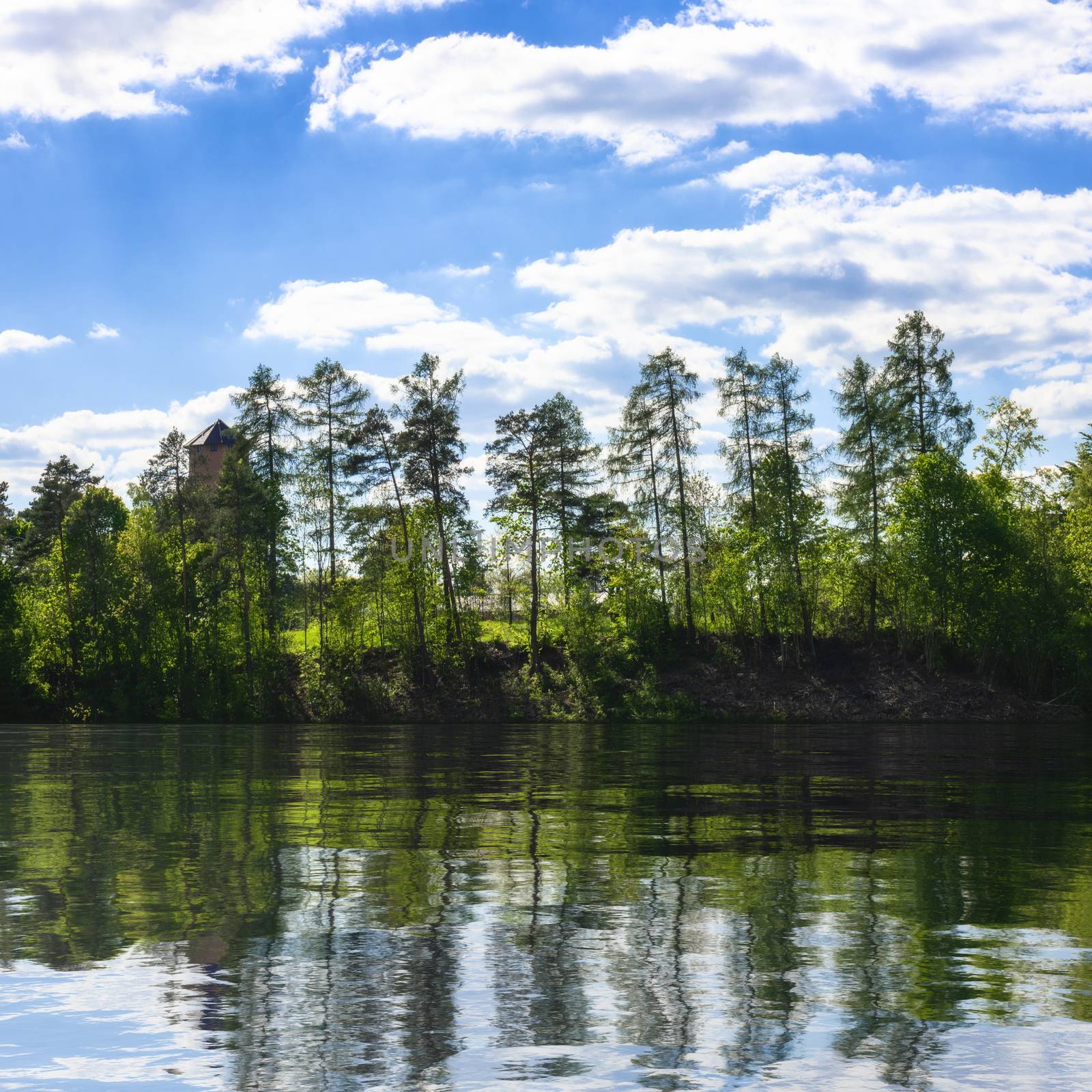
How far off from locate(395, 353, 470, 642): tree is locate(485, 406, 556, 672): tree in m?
2.17

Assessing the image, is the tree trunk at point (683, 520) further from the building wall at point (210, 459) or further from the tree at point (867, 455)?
the building wall at point (210, 459)

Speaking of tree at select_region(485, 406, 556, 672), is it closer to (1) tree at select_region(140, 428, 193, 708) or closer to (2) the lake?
(1) tree at select_region(140, 428, 193, 708)

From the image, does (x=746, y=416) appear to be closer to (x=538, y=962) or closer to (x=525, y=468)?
(x=525, y=468)

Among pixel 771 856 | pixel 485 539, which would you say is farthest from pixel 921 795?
pixel 485 539

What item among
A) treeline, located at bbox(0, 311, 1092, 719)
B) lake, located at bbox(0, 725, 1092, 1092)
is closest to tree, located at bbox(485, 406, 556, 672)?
treeline, located at bbox(0, 311, 1092, 719)

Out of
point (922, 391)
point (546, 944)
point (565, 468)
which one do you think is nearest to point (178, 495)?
point (565, 468)

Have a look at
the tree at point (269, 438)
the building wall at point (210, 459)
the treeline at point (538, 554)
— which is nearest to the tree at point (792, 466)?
the treeline at point (538, 554)

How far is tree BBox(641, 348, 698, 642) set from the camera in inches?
3071

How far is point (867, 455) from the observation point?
75.3m

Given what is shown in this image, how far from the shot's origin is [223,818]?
616 inches

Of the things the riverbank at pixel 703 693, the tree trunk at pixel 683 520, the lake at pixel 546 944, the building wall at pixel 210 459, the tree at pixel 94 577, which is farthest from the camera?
the building wall at pixel 210 459

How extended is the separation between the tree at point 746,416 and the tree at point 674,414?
232 cm

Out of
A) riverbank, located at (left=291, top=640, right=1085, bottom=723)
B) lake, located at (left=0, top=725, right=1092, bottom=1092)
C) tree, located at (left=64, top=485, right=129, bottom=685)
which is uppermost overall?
tree, located at (left=64, top=485, right=129, bottom=685)

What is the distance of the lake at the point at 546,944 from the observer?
208 inches
